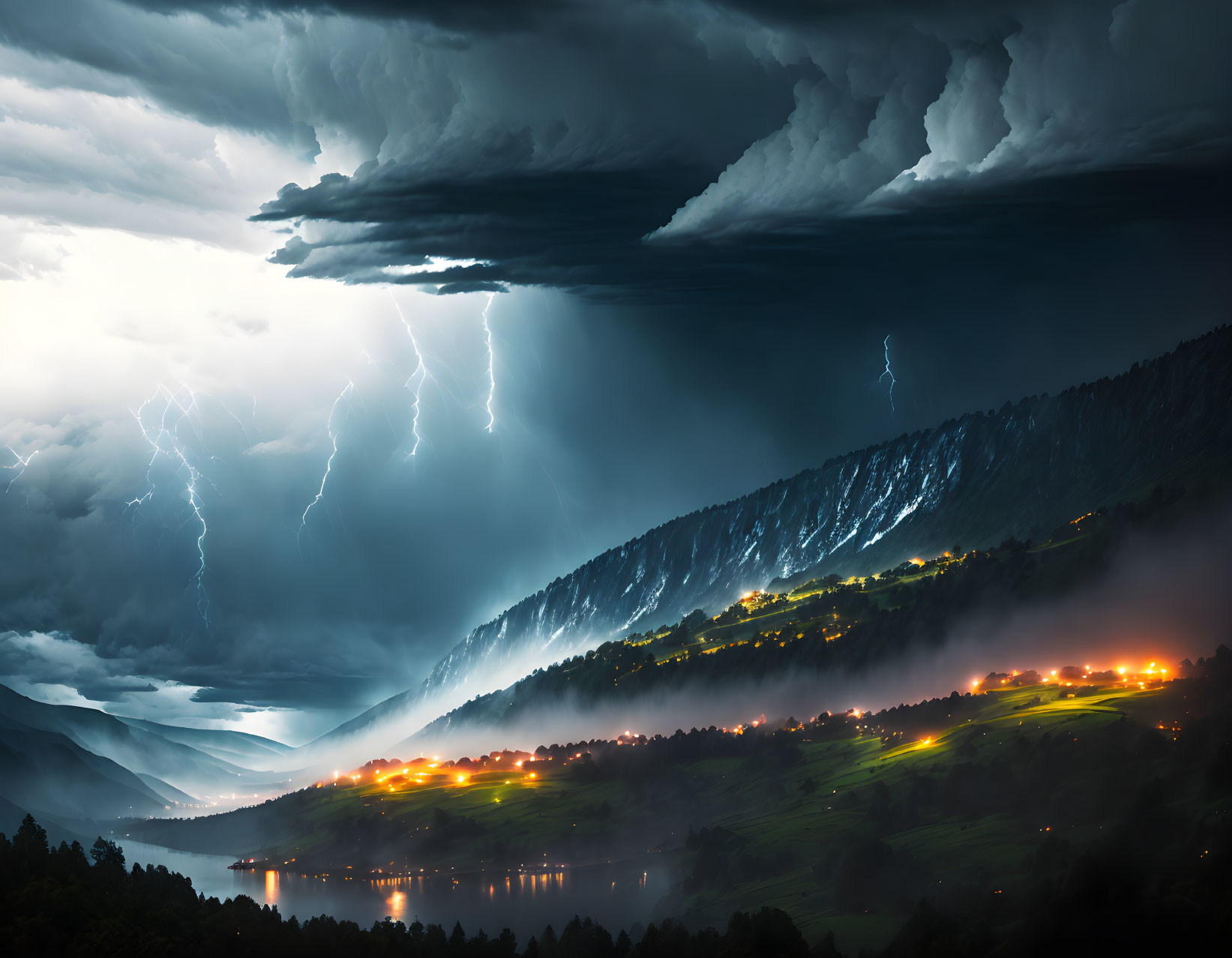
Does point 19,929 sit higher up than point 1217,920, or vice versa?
point 19,929

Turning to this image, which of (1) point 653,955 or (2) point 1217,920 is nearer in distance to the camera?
(2) point 1217,920

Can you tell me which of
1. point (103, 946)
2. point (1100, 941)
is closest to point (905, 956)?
point (1100, 941)

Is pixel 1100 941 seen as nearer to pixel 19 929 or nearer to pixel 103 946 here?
pixel 103 946

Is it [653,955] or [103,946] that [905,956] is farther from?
[103,946]

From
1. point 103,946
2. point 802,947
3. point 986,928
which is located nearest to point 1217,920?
point 986,928

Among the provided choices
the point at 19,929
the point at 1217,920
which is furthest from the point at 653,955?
the point at 19,929

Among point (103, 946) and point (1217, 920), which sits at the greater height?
point (103, 946)

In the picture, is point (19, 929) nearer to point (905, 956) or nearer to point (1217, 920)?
point (905, 956)

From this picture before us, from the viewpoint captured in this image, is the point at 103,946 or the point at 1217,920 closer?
the point at 1217,920
